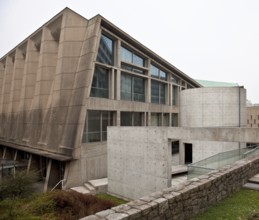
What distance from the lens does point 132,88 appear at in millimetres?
25156

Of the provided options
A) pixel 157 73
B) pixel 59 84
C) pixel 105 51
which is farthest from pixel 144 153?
pixel 157 73

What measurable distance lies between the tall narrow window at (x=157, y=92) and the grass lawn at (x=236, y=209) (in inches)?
838

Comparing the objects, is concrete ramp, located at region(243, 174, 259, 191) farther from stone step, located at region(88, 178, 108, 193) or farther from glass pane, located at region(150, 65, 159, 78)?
glass pane, located at region(150, 65, 159, 78)

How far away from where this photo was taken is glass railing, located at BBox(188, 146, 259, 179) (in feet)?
37.8

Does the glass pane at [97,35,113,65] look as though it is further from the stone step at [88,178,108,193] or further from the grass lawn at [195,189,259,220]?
the grass lawn at [195,189,259,220]

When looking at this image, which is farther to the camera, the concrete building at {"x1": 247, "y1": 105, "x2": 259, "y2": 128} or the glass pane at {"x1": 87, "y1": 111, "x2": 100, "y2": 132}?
the concrete building at {"x1": 247, "y1": 105, "x2": 259, "y2": 128}

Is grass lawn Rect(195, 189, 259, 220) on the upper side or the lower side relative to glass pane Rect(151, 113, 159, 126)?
lower

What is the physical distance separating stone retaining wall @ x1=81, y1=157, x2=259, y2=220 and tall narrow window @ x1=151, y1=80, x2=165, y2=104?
802 inches

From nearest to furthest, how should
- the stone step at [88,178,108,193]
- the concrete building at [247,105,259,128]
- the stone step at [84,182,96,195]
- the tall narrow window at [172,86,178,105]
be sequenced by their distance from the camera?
1. the stone step at [84,182,96,195]
2. the stone step at [88,178,108,193]
3. the tall narrow window at [172,86,178,105]
4. the concrete building at [247,105,259,128]

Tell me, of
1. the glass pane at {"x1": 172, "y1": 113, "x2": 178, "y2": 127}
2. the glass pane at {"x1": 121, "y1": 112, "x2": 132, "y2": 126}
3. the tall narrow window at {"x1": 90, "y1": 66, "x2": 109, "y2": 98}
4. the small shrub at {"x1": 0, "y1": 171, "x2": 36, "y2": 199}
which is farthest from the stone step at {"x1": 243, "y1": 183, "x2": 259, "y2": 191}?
the glass pane at {"x1": 172, "y1": 113, "x2": 178, "y2": 127}

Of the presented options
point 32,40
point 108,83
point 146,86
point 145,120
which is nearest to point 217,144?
point 145,120

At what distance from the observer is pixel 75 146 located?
18.7m

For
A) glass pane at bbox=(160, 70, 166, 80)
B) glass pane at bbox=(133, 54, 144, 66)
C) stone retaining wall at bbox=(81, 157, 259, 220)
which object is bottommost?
stone retaining wall at bbox=(81, 157, 259, 220)

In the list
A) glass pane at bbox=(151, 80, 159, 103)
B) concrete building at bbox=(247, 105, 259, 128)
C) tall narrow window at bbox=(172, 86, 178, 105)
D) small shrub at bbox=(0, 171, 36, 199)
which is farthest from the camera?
concrete building at bbox=(247, 105, 259, 128)
